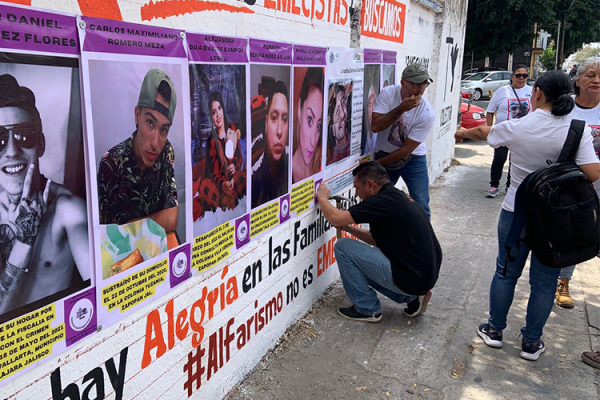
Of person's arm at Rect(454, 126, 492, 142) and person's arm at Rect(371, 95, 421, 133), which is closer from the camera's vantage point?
person's arm at Rect(454, 126, 492, 142)

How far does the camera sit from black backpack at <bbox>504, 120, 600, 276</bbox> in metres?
3.03

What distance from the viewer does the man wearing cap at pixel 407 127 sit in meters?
4.16

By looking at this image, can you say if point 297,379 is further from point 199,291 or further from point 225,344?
point 199,291

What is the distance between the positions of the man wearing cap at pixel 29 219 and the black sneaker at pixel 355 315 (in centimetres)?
245

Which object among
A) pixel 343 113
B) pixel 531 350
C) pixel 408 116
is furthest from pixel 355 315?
pixel 408 116

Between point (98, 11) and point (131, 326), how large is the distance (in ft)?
4.04

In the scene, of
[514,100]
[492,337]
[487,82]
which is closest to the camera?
[492,337]

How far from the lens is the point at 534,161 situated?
321 cm

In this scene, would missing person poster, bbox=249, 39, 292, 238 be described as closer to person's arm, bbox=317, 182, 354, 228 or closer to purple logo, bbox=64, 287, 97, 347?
person's arm, bbox=317, 182, 354, 228

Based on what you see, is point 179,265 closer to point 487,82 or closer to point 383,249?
point 383,249

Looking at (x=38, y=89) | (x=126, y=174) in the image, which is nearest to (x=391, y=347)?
(x=126, y=174)

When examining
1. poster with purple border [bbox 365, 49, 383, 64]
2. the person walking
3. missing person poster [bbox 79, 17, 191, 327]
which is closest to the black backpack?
poster with purple border [bbox 365, 49, 383, 64]

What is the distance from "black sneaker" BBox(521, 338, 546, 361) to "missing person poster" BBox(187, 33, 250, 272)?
81.9 inches

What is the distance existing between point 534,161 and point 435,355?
142 centimetres
